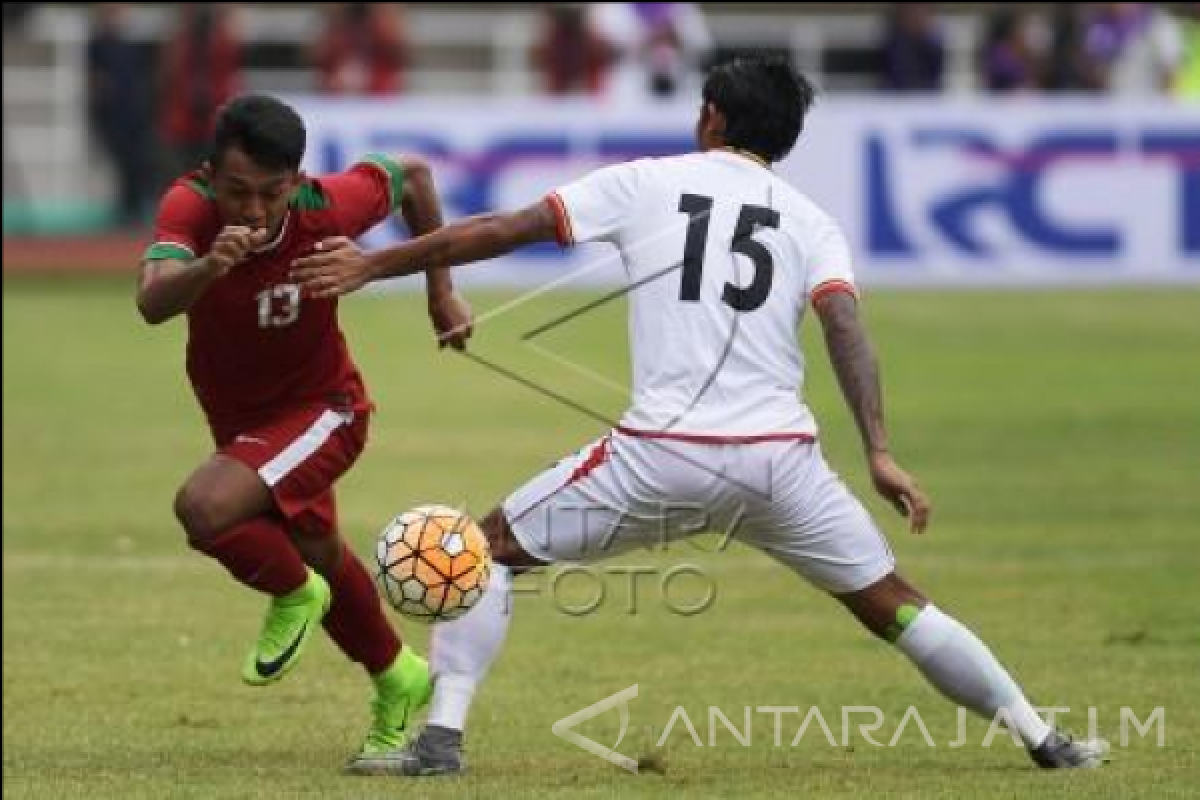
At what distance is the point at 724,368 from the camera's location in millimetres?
8703

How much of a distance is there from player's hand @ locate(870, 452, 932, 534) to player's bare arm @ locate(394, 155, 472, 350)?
1683 millimetres

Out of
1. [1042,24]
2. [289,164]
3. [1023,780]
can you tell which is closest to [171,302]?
[289,164]

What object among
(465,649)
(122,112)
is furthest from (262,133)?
(122,112)

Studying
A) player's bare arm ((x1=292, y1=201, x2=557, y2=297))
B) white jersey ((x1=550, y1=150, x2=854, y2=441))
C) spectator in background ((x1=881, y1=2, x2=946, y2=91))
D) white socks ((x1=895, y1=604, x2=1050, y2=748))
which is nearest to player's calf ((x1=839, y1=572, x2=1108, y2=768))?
white socks ((x1=895, y1=604, x2=1050, y2=748))

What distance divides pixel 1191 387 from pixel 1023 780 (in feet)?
45.7

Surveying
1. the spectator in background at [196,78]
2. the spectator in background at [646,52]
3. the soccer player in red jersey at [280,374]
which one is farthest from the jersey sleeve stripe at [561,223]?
the spectator in background at [196,78]

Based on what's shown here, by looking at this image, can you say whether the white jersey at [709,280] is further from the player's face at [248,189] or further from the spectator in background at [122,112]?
the spectator in background at [122,112]

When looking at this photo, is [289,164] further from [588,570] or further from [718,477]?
[588,570]

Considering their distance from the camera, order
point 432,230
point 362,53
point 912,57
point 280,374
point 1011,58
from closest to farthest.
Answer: point 280,374, point 432,230, point 362,53, point 912,57, point 1011,58

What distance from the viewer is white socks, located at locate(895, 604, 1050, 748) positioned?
8.92 meters

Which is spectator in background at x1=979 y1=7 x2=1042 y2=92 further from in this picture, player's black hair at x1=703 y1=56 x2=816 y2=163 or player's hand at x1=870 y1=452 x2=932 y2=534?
player's hand at x1=870 y1=452 x2=932 y2=534

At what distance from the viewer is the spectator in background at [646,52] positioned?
3100 cm

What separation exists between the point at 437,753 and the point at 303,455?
1.06 meters

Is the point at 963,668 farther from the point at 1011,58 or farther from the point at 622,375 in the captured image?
the point at 1011,58
